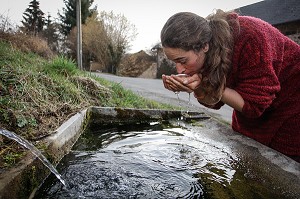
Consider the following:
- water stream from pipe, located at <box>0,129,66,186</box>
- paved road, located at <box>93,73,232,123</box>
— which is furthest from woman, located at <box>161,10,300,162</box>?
paved road, located at <box>93,73,232,123</box>

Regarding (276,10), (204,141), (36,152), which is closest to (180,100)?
(204,141)

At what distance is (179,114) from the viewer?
3623mm

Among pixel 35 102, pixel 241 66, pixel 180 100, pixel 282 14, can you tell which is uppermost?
pixel 282 14

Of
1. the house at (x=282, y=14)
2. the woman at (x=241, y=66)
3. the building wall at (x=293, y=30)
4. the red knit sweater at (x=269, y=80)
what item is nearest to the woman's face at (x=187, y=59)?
the woman at (x=241, y=66)

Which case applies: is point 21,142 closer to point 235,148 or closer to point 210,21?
point 210,21

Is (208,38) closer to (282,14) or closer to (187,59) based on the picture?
(187,59)

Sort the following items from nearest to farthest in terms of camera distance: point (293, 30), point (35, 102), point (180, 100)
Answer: point (35, 102) < point (180, 100) < point (293, 30)

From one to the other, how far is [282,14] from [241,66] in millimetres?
20556

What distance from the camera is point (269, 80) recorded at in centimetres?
172

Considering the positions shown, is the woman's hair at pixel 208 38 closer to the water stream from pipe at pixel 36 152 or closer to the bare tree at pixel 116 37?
the water stream from pipe at pixel 36 152

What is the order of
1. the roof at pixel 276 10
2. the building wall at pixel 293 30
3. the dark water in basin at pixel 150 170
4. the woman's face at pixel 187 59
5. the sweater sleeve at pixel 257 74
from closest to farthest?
the dark water in basin at pixel 150 170 < the sweater sleeve at pixel 257 74 < the woman's face at pixel 187 59 < the building wall at pixel 293 30 < the roof at pixel 276 10

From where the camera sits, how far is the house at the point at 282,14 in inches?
688

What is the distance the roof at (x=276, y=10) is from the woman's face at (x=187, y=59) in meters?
18.4

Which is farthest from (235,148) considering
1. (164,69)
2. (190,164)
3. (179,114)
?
(164,69)
